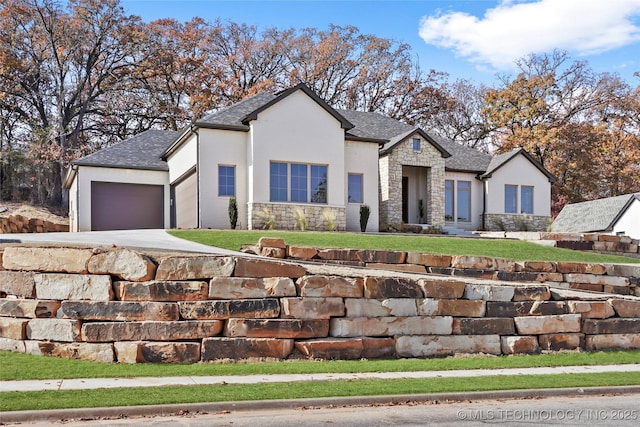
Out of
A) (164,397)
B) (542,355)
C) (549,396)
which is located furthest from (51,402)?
(542,355)

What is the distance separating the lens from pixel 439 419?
759 centimetres

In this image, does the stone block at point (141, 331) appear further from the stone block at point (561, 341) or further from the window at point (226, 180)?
the window at point (226, 180)

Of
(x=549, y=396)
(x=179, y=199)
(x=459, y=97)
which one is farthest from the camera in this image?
(x=459, y=97)

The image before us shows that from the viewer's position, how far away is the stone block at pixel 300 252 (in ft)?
45.5

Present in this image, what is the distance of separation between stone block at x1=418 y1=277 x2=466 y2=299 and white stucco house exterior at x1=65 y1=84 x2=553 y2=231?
10660 mm

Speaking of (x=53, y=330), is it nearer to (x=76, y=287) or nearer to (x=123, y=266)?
(x=76, y=287)

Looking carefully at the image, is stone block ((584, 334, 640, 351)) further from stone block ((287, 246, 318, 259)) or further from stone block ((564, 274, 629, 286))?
stone block ((287, 246, 318, 259))

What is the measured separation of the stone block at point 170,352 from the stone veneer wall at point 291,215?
1149 cm

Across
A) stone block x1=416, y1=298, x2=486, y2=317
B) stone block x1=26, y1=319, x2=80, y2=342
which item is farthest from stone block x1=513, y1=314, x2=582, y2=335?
stone block x1=26, y1=319, x2=80, y2=342

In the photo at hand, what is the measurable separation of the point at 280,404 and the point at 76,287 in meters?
4.42

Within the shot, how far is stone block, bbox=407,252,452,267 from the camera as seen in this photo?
48.4ft

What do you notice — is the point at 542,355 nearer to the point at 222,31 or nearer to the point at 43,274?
the point at 43,274

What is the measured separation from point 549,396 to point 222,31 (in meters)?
36.0

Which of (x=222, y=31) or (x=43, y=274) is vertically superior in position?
(x=222, y=31)
